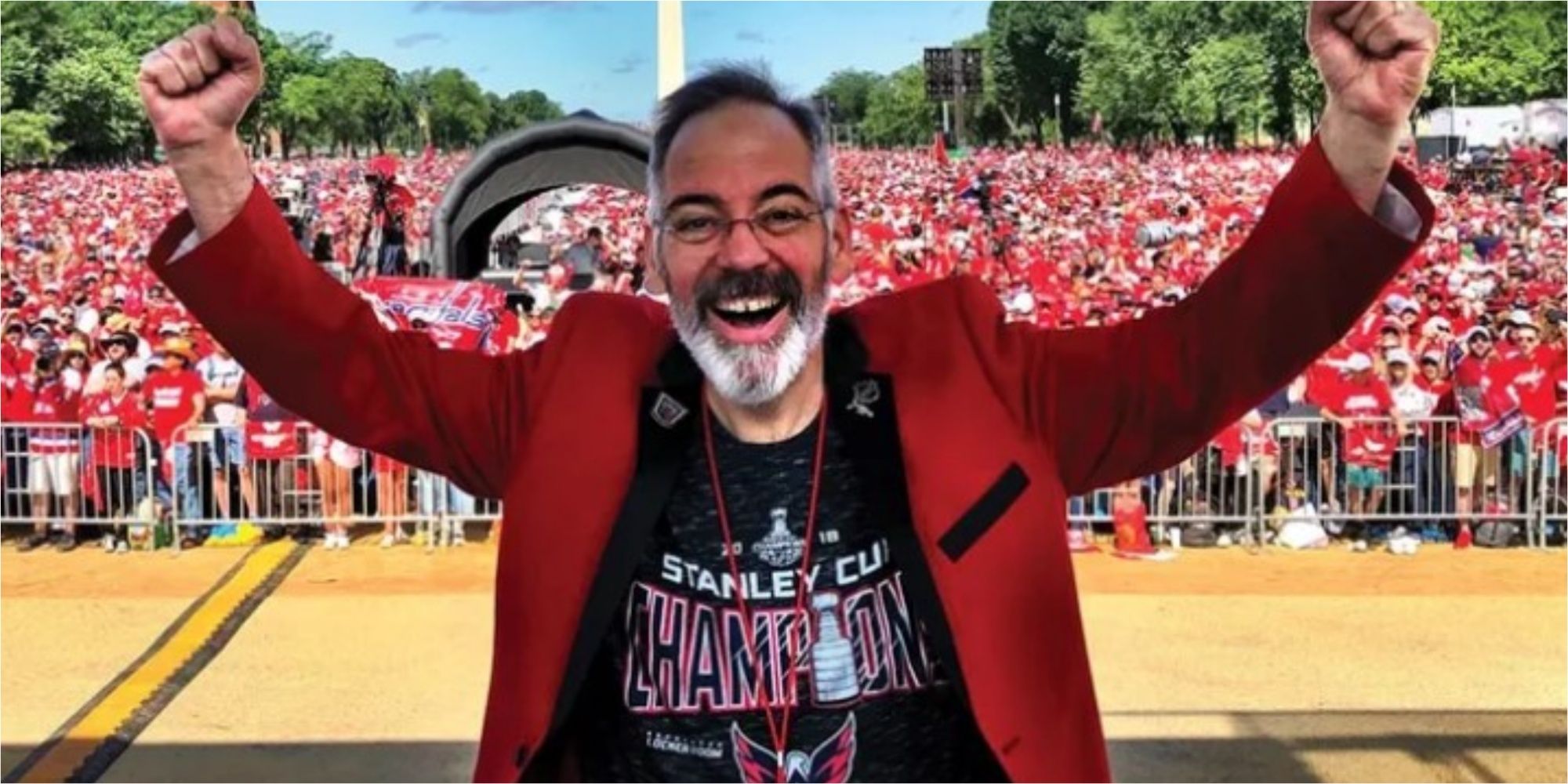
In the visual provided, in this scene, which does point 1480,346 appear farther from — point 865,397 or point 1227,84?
point 1227,84

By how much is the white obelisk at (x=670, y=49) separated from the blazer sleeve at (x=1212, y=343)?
85.9 inches

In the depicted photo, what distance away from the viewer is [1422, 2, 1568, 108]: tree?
5894cm

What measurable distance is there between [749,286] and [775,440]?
0.22 metres

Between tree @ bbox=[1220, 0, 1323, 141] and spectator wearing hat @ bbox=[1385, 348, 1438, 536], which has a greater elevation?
tree @ bbox=[1220, 0, 1323, 141]

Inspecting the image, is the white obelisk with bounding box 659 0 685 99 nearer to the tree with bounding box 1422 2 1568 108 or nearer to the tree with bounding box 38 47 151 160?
the tree with bounding box 38 47 151 160

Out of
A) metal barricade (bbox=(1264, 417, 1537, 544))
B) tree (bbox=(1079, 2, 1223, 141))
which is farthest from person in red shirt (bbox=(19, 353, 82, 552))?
tree (bbox=(1079, 2, 1223, 141))

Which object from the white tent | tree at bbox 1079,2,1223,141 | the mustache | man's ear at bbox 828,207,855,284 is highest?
tree at bbox 1079,2,1223,141

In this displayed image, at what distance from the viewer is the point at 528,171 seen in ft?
50.0

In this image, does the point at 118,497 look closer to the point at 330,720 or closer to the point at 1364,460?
the point at 330,720

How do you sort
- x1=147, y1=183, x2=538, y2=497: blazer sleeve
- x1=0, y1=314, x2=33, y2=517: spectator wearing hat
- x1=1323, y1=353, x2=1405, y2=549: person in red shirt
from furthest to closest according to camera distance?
x1=0, y1=314, x2=33, y2=517: spectator wearing hat < x1=1323, y1=353, x2=1405, y2=549: person in red shirt < x1=147, y1=183, x2=538, y2=497: blazer sleeve

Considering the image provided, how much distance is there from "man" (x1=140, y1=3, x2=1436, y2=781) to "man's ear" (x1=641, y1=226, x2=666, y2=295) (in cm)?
1

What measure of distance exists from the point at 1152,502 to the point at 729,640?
1037cm

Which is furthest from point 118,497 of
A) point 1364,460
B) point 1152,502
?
point 1364,460

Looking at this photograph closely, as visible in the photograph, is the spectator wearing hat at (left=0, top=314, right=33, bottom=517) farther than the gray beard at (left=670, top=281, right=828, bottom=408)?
Yes
